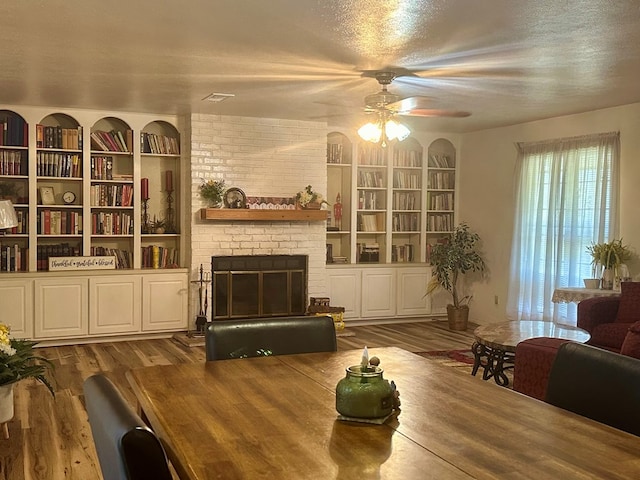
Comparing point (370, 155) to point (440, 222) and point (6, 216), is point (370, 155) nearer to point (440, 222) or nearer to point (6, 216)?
point (440, 222)

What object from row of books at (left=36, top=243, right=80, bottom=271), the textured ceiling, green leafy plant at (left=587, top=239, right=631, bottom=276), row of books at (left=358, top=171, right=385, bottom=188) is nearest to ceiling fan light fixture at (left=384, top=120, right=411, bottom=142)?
the textured ceiling

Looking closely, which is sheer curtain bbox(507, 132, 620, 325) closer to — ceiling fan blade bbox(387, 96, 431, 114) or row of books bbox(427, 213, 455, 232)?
row of books bbox(427, 213, 455, 232)

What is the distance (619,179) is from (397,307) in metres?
3.06

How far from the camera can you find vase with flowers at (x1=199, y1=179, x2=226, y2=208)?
7.11 m

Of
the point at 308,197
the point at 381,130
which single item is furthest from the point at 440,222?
the point at 381,130

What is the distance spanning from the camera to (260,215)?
23.9 ft

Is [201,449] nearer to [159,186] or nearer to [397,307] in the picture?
[159,186]

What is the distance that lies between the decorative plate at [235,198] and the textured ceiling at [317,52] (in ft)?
3.54

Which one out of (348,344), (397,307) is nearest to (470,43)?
(348,344)

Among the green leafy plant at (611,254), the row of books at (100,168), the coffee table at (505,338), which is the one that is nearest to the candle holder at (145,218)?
the row of books at (100,168)

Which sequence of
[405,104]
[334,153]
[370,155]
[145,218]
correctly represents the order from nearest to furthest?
1. [405,104]
2. [145,218]
3. [334,153]
4. [370,155]

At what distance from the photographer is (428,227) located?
341 inches

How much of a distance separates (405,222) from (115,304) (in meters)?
→ 3.67

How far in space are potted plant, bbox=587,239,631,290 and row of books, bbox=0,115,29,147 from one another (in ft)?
18.3
